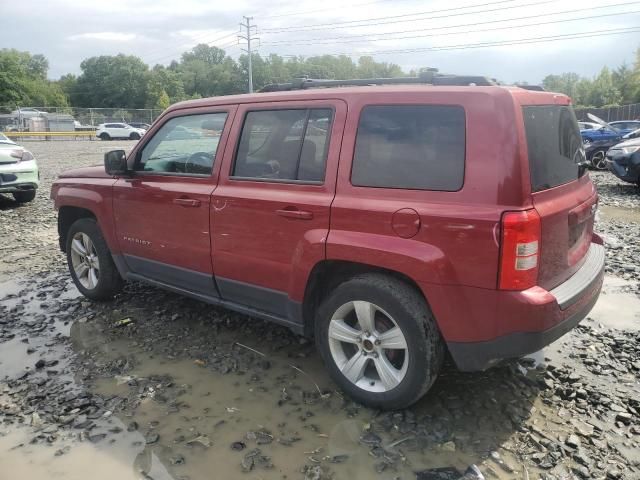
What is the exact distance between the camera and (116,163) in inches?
179

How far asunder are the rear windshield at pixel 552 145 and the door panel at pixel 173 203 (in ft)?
6.92

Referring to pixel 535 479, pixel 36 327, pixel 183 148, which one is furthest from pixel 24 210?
pixel 535 479

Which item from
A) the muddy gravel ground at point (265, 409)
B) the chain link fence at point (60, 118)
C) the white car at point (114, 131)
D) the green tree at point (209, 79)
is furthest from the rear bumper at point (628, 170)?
the green tree at point (209, 79)

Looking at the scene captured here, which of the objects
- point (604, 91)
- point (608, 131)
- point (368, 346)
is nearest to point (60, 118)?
point (608, 131)

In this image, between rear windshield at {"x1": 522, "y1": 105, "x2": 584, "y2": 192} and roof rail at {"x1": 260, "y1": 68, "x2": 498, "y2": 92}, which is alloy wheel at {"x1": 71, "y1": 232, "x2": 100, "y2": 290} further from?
rear windshield at {"x1": 522, "y1": 105, "x2": 584, "y2": 192}

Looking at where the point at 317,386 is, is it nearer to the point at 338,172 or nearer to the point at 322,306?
the point at 322,306

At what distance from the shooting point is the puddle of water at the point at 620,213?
9000 millimetres

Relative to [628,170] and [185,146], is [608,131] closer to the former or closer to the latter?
[628,170]

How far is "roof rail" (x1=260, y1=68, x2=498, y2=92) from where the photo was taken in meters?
3.18

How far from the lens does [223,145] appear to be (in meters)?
3.96

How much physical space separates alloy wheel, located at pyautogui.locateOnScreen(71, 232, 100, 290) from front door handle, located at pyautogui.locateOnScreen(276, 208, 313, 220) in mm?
2500

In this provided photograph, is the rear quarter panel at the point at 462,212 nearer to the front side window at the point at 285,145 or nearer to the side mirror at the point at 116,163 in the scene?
the front side window at the point at 285,145

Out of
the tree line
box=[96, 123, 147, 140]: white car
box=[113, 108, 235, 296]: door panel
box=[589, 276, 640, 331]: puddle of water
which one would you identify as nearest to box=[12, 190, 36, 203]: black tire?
box=[113, 108, 235, 296]: door panel

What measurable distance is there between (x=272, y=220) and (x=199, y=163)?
0.95m
